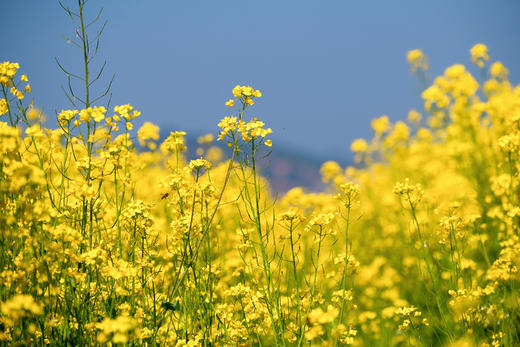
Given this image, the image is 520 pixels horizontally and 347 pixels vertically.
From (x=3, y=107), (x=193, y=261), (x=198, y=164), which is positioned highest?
(x=3, y=107)

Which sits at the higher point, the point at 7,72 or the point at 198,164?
the point at 7,72

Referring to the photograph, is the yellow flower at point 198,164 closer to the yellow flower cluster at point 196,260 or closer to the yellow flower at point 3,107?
the yellow flower cluster at point 196,260

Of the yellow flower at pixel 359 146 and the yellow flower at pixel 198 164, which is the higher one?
the yellow flower at pixel 359 146

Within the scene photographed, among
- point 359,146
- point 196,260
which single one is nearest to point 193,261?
point 196,260

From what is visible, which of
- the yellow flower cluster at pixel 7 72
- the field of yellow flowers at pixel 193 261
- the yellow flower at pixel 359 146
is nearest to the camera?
the field of yellow flowers at pixel 193 261

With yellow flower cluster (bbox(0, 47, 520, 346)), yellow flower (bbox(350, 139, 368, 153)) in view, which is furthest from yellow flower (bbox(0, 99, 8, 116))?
yellow flower (bbox(350, 139, 368, 153))

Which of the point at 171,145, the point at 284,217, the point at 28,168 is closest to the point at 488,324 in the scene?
the point at 284,217

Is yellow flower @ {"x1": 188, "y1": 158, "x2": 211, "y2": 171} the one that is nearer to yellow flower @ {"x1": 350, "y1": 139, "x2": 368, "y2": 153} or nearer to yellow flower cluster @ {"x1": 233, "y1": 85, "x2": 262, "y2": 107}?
yellow flower cluster @ {"x1": 233, "y1": 85, "x2": 262, "y2": 107}

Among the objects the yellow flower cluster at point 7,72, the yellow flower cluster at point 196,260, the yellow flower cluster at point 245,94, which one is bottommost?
the yellow flower cluster at point 196,260

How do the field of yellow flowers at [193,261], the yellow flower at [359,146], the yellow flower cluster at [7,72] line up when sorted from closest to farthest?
the field of yellow flowers at [193,261] → the yellow flower cluster at [7,72] → the yellow flower at [359,146]

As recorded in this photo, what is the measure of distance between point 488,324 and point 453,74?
184 inches

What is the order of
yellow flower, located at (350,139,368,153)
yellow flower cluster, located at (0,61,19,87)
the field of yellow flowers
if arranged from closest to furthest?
the field of yellow flowers → yellow flower cluster, located at (0,61,19,87) → yellow flower, located at (350,139,368,153)

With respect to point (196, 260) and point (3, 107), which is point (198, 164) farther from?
point (3, 107)

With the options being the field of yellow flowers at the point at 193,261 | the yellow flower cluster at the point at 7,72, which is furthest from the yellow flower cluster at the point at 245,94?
the yellow flower cluster at the point at 7,72
